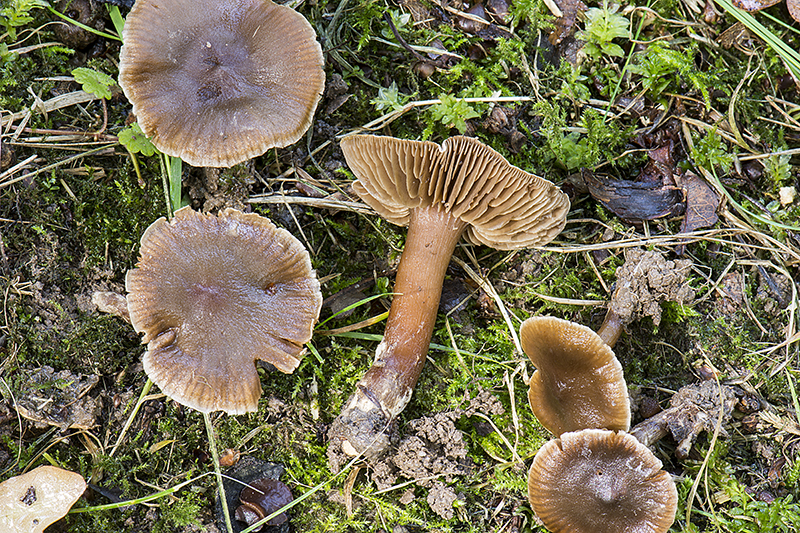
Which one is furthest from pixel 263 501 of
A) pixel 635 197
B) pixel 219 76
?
pixel 635 197

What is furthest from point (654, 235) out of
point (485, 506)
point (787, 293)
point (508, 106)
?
point (485, 506)

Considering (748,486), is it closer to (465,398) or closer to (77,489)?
(465,398)

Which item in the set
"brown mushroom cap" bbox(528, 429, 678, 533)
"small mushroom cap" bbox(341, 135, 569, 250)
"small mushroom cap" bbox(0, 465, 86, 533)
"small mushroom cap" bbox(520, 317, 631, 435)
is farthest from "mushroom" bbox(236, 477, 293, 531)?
"small mushroom cap" bbox(341, 135, 569, 250)

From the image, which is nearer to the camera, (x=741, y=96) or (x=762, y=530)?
(x=762, y=530)

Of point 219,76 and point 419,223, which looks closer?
point 219,76

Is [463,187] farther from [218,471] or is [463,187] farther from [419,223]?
[218,471]

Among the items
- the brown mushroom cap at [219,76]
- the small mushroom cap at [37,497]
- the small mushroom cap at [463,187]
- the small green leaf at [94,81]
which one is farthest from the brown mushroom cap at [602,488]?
the small green leaf at [94,81]
